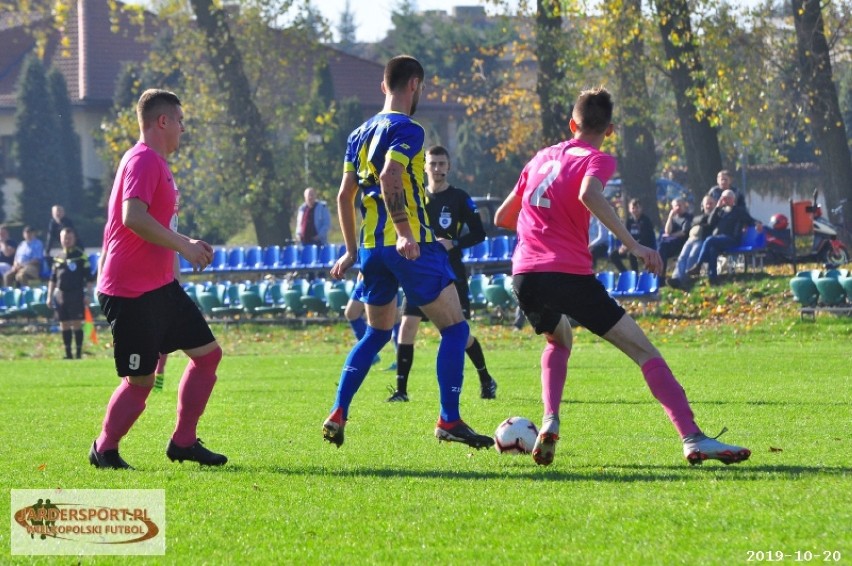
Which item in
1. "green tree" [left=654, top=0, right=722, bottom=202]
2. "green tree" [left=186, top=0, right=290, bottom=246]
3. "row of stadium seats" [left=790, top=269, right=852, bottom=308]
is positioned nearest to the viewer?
"row of stadium seats" [left=790, top=269, right=852, bottom=308]

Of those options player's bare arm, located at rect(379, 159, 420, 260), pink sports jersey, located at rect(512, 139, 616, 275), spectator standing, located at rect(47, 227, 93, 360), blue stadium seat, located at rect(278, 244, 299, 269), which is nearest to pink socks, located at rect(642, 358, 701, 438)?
pink sports jersey, located at rect(512, 139, 616, 275)

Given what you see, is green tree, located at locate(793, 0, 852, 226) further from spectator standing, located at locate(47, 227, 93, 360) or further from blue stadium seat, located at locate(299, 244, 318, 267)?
spectator standing, located at locate(47, 227, 93, 360)

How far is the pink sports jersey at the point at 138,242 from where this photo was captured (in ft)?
25.9

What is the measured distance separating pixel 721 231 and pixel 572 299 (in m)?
17.2

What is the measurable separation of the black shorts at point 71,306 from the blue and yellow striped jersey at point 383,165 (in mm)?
14925

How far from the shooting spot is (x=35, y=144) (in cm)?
5578

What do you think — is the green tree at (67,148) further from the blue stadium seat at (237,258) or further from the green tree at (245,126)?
the blue stadium seat at (237,258)

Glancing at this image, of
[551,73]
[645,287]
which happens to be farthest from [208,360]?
[551,73]

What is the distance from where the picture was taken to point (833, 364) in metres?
15.2

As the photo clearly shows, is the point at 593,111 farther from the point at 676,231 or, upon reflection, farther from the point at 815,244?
the point at 815,244

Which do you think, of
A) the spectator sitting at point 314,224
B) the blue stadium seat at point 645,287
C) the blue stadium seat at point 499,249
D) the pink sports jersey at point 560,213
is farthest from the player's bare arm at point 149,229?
the spectator sitting at point 314,224

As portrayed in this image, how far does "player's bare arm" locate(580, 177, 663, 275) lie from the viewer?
758 centimetres

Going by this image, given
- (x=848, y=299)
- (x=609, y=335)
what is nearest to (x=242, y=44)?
(x=848, y=299)

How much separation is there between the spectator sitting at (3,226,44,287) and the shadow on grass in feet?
87.2
